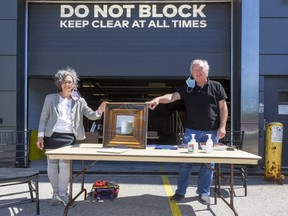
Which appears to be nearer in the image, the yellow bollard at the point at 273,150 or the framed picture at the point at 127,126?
the framed picture at the point at 127,126

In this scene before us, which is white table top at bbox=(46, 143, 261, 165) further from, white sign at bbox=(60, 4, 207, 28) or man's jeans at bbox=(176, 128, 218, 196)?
white sign at bbox=(60, 4, 207, 28)

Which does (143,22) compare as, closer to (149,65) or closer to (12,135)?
(149,65)

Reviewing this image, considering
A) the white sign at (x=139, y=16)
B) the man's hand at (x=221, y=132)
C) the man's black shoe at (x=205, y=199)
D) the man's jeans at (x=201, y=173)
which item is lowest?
the man's black shoe at (x=205, y=199)

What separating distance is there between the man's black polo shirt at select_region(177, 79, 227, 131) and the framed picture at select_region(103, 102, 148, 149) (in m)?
0.81

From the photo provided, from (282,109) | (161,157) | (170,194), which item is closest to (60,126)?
(161,157)

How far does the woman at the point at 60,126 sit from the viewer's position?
501cm

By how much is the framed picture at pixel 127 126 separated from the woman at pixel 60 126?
0.93 feet

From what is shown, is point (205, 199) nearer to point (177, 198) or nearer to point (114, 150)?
point (177, 198)

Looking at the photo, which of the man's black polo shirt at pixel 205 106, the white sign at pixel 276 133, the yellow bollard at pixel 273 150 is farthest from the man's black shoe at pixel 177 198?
the white sign at pixel 276 133

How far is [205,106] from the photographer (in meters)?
5.18

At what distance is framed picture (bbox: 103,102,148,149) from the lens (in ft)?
15.5

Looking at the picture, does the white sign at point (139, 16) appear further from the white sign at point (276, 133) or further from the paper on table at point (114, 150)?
the paper on table at point (114, 150)

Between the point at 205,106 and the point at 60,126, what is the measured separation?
1.96m

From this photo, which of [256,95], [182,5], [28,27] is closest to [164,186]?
[256,95]
